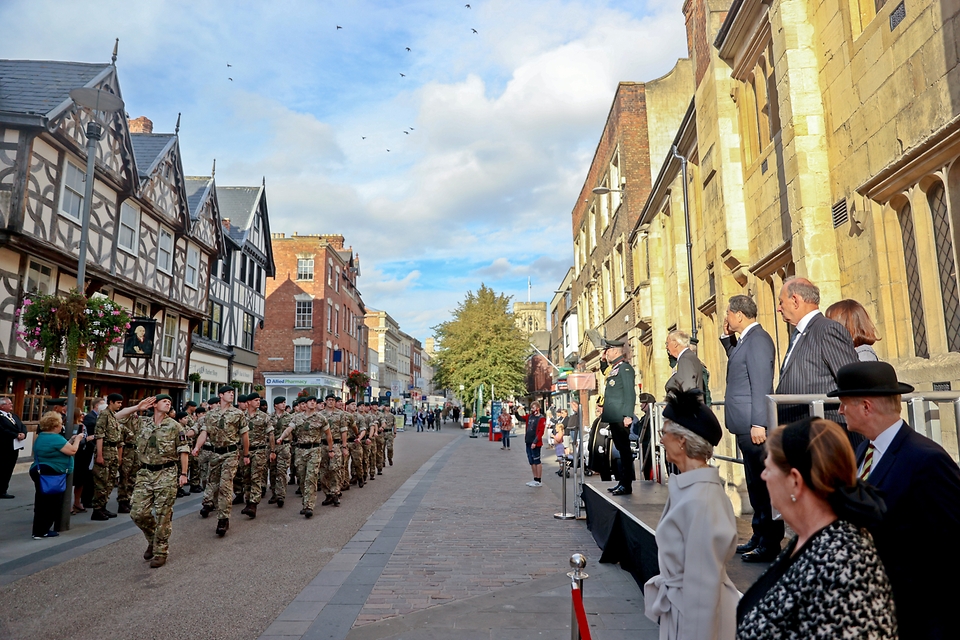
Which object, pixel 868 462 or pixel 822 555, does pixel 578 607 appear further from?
pixel 822 555

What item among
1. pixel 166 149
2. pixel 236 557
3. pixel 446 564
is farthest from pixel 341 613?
pixel 166 149

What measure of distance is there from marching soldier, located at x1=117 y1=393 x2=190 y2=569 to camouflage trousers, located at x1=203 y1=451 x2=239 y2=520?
1268mm

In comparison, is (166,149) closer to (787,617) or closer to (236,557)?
(236,557)

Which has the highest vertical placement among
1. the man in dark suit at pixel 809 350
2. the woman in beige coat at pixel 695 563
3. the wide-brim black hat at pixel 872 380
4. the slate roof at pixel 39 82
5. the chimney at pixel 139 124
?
the chimney at pixel 139 124

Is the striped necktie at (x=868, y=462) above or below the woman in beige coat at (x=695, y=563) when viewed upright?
above

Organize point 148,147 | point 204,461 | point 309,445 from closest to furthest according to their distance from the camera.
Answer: point 309,445, point 204,461, point 148,147

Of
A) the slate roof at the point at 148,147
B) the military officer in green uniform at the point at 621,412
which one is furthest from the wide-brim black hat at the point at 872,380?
the slate roof at the point at 148,147

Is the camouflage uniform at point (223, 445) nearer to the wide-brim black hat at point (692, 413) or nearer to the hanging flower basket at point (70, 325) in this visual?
the hanging flower basket at point (70, 325)

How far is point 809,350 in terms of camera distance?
12.7 ft

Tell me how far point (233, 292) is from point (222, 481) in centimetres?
2446

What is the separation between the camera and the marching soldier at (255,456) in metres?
10.0

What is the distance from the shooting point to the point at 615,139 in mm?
26438

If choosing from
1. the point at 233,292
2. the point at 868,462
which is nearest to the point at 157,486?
the point at 868,462

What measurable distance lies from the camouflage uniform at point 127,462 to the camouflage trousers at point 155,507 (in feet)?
15.1
